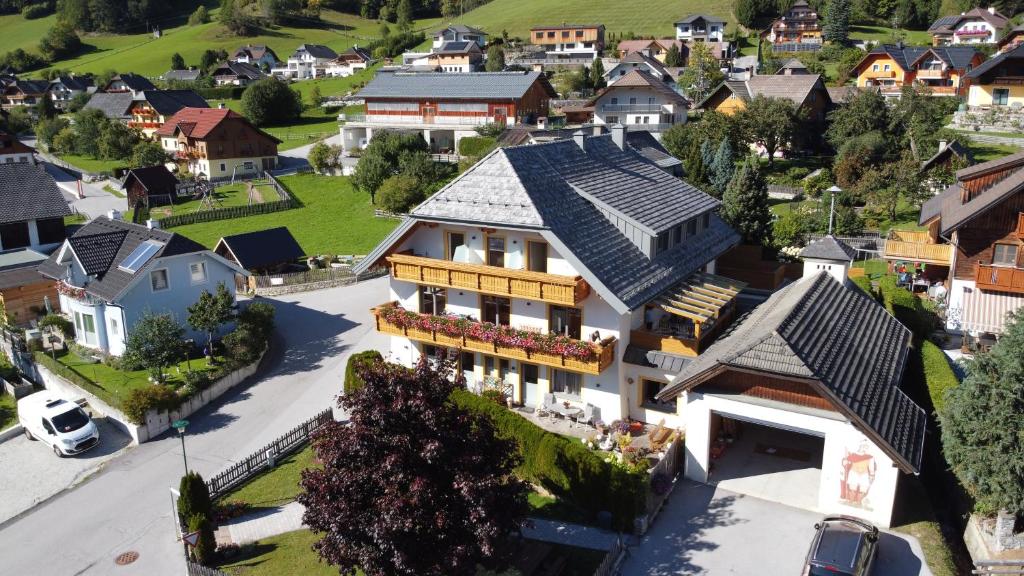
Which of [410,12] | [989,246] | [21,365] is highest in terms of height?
[410,12]

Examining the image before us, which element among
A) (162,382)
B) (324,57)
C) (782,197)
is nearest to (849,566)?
(162,382)

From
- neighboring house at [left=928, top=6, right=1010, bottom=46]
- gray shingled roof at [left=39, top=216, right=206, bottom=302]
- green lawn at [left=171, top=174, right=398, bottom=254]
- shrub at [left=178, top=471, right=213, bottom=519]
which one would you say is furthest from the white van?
neighboring house at [left=928, top=6, right=1010, bottom=46]

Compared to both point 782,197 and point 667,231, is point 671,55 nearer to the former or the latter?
→ point 782,197

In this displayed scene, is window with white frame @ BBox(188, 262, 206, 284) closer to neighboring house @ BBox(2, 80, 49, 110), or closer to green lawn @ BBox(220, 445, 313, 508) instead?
green lawn @ BBox(220, 445, 313, 508)

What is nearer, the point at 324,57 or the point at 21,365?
the point at 21,365

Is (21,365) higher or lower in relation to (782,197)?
lower

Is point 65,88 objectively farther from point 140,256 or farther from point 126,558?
point 126,558

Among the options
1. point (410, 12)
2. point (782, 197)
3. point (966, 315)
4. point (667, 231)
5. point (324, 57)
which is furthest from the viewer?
point (410, 12)
